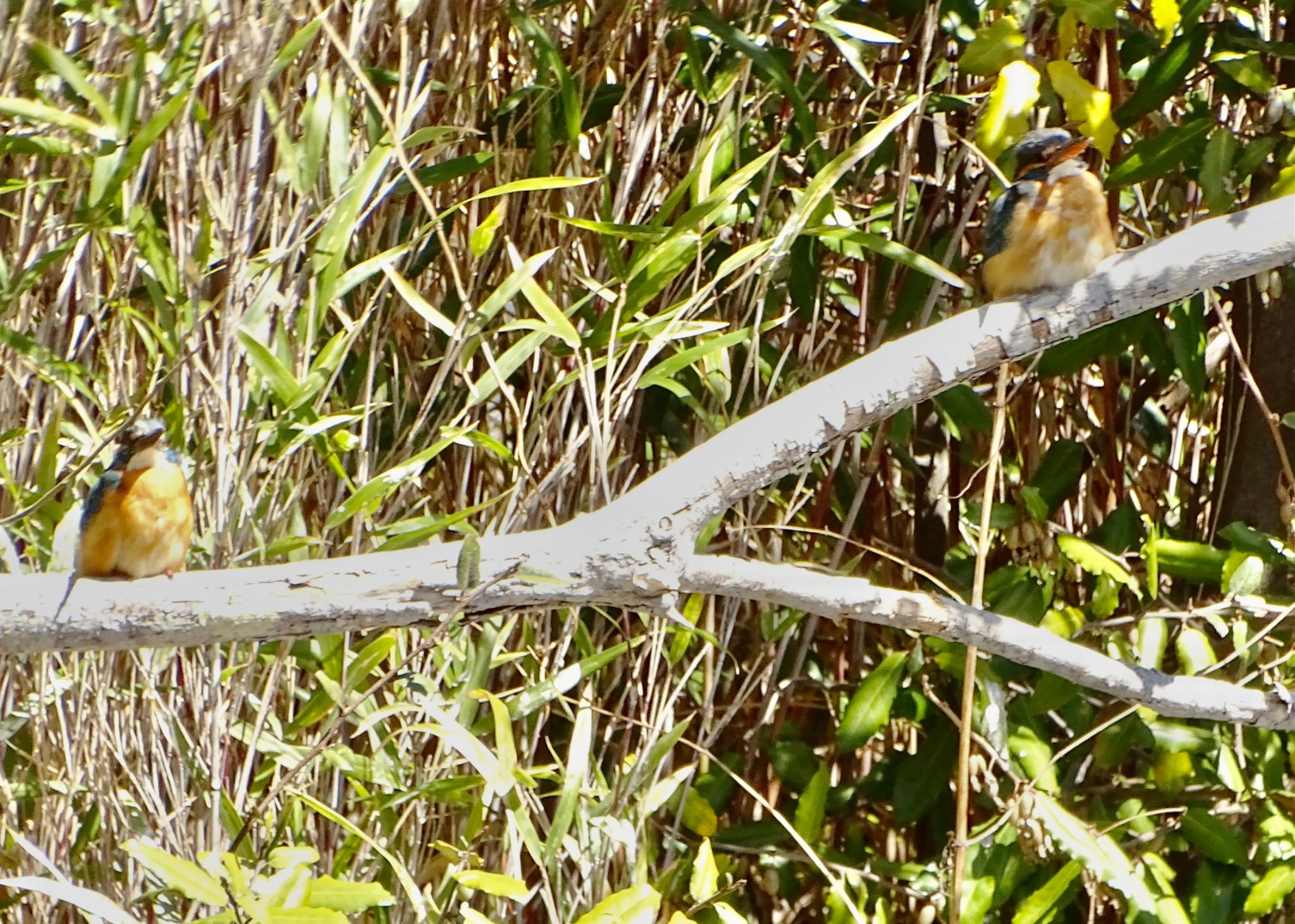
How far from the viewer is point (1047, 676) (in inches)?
73.7

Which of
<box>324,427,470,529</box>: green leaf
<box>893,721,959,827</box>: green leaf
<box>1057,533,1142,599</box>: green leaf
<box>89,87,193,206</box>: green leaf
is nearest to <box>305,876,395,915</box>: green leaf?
<box>324,427,470,529</box>: green leaf

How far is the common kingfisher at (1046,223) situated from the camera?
164cm

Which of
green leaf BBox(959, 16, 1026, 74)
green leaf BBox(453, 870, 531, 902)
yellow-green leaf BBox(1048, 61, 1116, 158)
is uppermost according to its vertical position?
green leaf BBox(959, 16, 1026, 74)

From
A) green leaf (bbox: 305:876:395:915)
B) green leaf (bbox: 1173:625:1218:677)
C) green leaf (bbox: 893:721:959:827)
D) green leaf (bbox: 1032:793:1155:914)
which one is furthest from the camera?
green leaf (bbox: 893:721:959:827)

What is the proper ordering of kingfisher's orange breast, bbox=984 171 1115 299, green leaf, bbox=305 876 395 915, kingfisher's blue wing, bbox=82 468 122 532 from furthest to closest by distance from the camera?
kingfisher's orange breast, bbox=984 171 1115 299 < kingfisher's blue wing, bbox=82 468 122 532 < green leaf, bbox=305 876 395 915

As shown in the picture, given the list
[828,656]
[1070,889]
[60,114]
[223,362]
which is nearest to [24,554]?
[223,362]

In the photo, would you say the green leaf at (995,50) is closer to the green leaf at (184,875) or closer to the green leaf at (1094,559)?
the green leaf at (1094,559)

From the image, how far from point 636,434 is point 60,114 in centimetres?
82

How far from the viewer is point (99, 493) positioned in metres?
1.56

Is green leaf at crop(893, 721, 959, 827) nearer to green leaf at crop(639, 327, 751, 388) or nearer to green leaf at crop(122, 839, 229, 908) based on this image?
green leaf at crop(639, 327, 751, 388)

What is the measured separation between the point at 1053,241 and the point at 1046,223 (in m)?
0.02

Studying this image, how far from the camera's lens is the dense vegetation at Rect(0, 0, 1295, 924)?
152cm

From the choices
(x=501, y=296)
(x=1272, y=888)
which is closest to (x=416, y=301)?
(x=501, y=296)

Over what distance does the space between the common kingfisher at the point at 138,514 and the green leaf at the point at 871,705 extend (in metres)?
0.86
